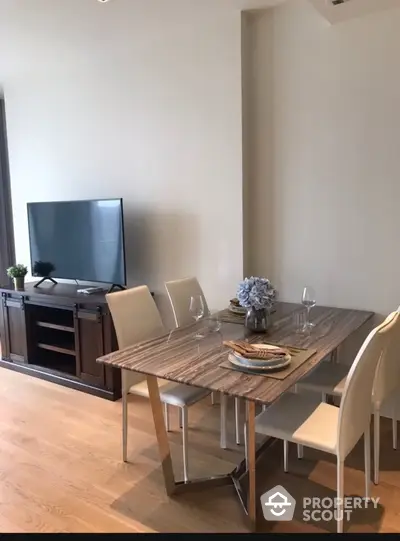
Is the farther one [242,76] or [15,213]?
[15,213]

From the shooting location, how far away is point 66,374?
392cm

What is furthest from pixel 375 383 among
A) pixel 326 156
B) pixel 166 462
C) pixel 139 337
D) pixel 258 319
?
pixel 326 156

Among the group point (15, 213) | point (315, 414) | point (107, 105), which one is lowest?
point (315, 414)

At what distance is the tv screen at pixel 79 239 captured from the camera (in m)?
3.83

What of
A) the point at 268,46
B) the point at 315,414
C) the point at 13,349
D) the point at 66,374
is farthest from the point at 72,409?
the point at 268,46

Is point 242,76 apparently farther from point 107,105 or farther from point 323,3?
point 107,105

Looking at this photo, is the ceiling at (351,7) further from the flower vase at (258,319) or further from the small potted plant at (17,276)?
the small potted plant at (17,276)

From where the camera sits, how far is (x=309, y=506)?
2.29 m

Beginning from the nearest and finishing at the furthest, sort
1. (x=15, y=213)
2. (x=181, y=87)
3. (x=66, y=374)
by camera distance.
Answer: (x=181, y=87), (x=66, y=374), (x=15, y=213)

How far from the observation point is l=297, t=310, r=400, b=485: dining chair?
239 cm

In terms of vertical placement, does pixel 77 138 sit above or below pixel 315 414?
above

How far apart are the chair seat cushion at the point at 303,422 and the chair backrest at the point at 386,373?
277 mm

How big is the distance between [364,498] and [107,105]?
11.6 feet

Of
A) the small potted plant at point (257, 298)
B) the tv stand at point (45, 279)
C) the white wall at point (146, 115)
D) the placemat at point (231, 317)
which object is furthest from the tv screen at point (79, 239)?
the small potted plant at point (257, 298)
